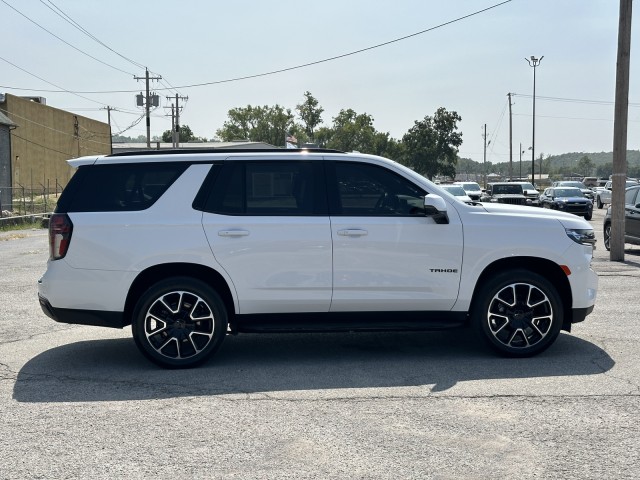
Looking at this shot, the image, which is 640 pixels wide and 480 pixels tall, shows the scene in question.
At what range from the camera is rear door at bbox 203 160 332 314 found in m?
6.92

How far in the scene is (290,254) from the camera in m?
6.93

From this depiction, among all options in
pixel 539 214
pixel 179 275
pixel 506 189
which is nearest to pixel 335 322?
pixel 179 275

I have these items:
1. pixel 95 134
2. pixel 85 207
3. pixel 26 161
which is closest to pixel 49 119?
pixel 26 161

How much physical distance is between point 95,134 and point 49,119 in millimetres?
14023

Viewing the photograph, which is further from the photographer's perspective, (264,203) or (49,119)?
(49,119)

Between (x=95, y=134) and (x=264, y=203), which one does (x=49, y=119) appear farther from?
(x=264, y=203)

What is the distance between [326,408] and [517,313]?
233 cm

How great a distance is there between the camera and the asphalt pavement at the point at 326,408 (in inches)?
182

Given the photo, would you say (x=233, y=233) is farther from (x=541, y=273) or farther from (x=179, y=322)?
(x=541, y=273)

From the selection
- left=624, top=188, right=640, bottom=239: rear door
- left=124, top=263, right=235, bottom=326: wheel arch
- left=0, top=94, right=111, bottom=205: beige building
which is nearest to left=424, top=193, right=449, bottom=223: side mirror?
left=124, top=263, right=235, bottom=326: wheel arch

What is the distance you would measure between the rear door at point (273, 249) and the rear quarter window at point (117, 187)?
50 cm

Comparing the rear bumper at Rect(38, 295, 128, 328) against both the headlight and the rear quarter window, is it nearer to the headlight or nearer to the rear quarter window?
the rear quarter window

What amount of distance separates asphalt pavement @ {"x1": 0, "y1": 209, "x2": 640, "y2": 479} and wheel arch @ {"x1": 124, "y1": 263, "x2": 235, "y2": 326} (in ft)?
1.84

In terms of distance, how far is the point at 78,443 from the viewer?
503cm
